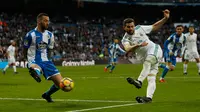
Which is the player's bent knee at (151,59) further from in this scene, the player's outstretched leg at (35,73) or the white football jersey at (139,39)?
the player's outstretched leg at (35,73)

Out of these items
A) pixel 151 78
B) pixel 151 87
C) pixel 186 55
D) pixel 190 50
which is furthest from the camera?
pixel 190 50

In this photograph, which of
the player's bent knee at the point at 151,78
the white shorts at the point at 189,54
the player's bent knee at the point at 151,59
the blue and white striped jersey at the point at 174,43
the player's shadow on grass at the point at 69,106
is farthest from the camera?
the white shorts at the point at 189,54

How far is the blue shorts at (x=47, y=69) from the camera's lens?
12.0 metres

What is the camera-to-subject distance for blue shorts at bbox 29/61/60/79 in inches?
472

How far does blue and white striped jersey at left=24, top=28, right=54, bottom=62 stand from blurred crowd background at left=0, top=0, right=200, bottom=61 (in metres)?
34.6

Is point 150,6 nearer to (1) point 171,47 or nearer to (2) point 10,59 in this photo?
(2) point 10,59

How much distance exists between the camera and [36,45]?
12234 millimetres

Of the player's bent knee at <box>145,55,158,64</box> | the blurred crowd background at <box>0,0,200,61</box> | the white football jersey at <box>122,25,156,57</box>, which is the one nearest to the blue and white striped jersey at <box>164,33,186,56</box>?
the white football jersey at <box>122,25,156,57</box>

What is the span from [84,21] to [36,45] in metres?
57.1

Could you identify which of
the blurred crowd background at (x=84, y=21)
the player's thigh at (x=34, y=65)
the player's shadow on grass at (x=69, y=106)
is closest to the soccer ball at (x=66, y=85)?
the player's shadow on grass at (x=69, y=106)

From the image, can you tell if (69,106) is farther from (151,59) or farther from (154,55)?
(154,55)

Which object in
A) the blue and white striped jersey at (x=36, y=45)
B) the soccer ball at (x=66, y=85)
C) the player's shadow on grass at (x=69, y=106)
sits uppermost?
the blue and white striped jersey at (x=36, y=45)

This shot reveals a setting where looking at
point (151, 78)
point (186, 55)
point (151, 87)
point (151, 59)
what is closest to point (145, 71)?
point (151, 78)

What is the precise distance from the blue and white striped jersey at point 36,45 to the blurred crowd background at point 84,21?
34.6 meters
